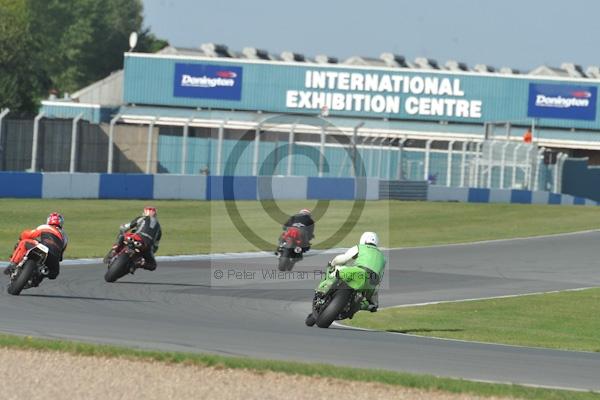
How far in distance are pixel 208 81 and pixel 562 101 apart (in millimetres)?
20076

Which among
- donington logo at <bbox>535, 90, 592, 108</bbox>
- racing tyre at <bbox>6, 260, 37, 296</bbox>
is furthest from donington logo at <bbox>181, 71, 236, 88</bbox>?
racing tyre at <bbox>6, 260, 37, 296</bbox>

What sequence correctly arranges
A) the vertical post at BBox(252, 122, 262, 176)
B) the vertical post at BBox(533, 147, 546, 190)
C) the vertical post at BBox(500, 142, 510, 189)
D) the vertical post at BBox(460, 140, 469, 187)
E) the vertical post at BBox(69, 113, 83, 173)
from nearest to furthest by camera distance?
the vertical post at BBox(69, 113, 83, 173)
the vertical post at BBox(252, 122, 262, 176)
the vertical post at BBox(460, 140, 469, 187)
the vertical post at BBox(500, 142, 510, 189)
the vertical post at BBox(533, 147, 546, 190)

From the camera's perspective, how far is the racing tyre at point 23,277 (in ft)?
54.7

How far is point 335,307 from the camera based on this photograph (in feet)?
49.8

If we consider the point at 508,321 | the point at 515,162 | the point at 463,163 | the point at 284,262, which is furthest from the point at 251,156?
the point at 508,321

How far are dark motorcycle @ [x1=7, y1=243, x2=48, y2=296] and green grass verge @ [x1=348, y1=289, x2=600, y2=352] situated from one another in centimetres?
416

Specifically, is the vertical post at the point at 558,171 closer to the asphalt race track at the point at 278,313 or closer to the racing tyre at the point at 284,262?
the asphalt race track at the point at 278,313

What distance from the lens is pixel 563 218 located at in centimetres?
4003

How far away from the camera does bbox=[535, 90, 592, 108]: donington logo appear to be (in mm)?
68312

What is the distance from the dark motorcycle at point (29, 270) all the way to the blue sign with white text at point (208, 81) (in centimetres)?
5656

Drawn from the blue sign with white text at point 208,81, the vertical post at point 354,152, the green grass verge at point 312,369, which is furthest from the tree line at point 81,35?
the green grass verge at point 312,369

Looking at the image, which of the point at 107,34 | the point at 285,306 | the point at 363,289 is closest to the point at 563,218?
the point at 285,306

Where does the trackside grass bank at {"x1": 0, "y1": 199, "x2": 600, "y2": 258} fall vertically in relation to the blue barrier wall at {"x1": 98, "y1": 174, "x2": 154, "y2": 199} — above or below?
below

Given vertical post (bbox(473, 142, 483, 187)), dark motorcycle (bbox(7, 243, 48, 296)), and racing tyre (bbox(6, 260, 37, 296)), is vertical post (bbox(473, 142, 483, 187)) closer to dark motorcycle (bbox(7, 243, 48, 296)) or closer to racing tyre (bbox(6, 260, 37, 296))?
dark motorcycle (bbox(7, 243, 48, 296))
